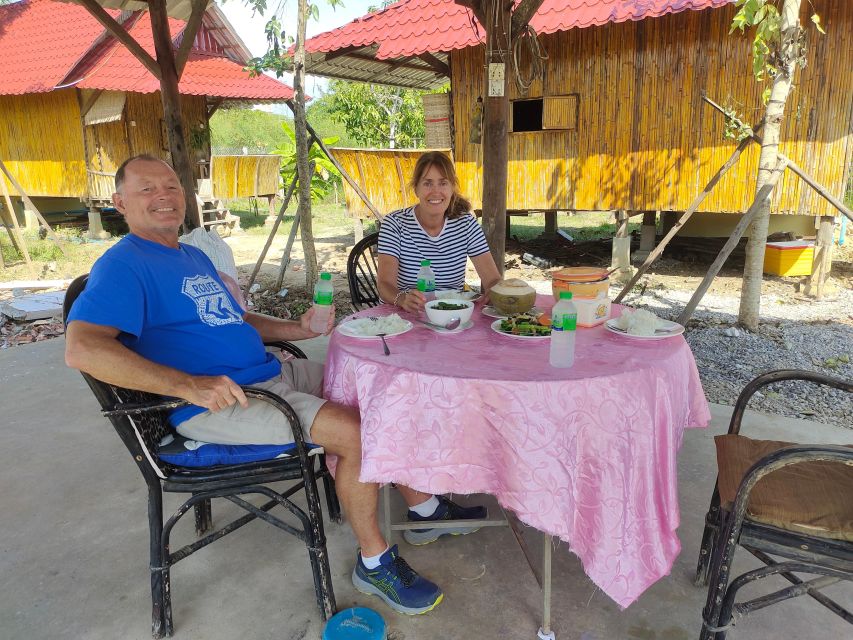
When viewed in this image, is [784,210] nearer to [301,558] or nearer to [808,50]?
[808,50]

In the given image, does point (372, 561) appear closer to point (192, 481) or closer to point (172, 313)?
point (192, 481)

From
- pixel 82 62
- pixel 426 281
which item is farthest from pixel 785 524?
pixel 82 62

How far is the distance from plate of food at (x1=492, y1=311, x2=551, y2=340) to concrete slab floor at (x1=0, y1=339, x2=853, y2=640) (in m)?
1.00

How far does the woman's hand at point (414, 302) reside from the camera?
8.65 ft

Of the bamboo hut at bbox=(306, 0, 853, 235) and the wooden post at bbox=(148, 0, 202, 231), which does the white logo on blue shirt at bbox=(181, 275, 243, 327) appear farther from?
the bamboo hut at bbox=(306, 0, 853, 235)

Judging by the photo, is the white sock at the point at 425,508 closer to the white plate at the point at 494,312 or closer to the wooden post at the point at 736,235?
the white plate at the point at 494,312

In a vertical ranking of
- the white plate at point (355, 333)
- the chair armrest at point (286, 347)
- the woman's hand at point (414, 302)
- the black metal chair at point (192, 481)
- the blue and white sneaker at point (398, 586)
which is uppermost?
the woman's hand at point (414, 302)

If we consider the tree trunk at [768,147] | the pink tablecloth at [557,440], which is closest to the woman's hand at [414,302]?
the pink tablecloth at [557,440]

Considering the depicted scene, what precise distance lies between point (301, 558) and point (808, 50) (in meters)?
8.51

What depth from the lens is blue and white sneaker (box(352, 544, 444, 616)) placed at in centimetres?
217

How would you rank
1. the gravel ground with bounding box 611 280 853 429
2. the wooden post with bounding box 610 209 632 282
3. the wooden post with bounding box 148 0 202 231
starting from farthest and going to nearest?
1. the wooden post with bounding box 610 209 632 282
2. the wooden post with bounding box 148 0 202 231
3. the gravel ground with bounding box 611 280 853 429

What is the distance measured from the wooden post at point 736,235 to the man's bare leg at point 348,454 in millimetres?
3484

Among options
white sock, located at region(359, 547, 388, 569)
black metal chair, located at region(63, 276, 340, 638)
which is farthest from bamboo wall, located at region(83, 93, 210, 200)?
white sock, located at region(359, 547, 388, 569)

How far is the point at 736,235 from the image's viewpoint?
16.5 ft
